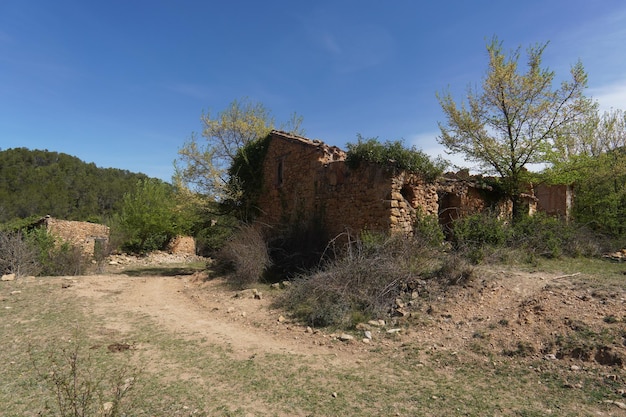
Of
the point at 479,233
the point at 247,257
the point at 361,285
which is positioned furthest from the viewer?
the point at 247,257

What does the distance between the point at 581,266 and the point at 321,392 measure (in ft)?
24.9

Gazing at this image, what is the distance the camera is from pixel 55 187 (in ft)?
140

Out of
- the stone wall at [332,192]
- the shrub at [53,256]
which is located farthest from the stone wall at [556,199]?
the shrub at [53,256]

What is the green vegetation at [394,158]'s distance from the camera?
33.2ft

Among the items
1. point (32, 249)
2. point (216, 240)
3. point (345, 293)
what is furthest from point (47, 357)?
point (216, 240)

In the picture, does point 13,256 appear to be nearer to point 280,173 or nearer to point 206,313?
point 206,313

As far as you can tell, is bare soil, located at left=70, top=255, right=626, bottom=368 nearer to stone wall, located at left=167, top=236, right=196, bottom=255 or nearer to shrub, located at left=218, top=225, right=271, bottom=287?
shrub, located at left=218, top=225, right=271, bottom=287

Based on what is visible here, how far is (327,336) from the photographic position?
6391mm

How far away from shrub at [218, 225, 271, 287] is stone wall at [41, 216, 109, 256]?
35.1ft

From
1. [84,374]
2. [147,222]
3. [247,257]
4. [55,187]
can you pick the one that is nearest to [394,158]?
[247,257]

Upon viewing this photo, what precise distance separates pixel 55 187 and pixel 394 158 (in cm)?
4504

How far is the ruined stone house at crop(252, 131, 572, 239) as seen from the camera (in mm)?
10102

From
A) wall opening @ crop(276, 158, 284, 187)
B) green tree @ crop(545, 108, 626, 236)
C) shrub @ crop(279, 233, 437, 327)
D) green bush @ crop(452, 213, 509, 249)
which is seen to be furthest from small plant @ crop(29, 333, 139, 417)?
green tree @ crop(545, 108, 626, 236)

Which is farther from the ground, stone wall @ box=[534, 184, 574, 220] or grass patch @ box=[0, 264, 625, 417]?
stone wall @ box=[534, 184, 574, 220]
